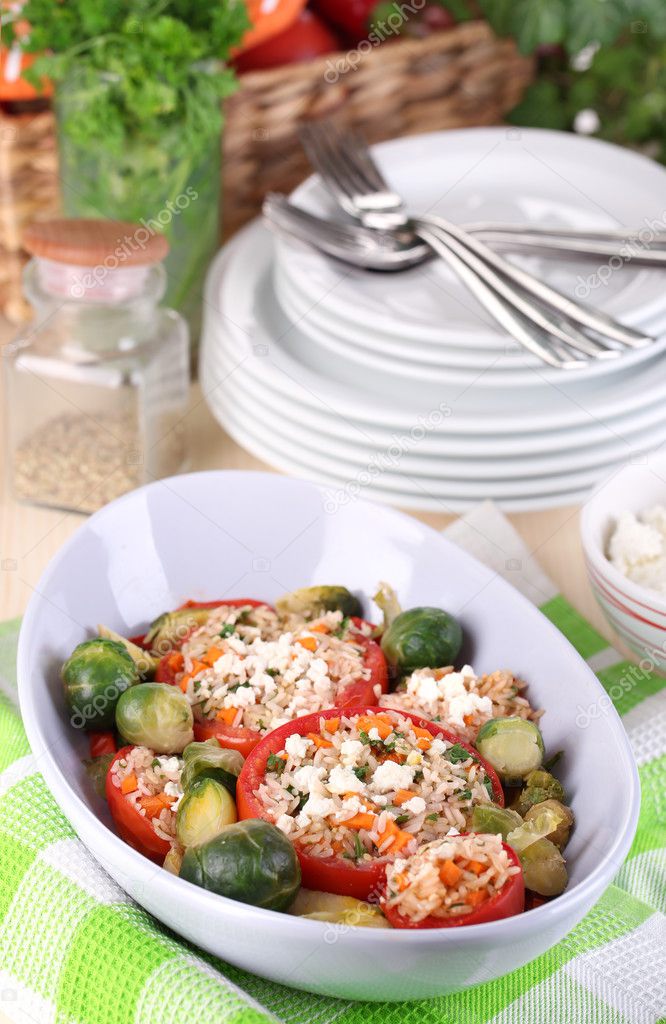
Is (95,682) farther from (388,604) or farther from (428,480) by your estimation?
(428,480)

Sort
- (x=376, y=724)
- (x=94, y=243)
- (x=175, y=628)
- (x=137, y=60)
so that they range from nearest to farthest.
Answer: (x=376, y=724)
(x=175, y=628)
(x=94, y=243)
(x=137, y=60)

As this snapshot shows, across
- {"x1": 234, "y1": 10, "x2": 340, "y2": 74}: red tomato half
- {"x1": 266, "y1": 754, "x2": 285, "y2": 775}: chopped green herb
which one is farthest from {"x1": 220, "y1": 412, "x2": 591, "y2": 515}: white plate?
{"x1": 234, "y1": 10, "x2": 340, "y2": 74}: red tomato half

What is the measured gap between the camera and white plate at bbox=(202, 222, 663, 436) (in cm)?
186

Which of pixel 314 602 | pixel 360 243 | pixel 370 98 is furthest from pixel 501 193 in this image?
pixel 314 602

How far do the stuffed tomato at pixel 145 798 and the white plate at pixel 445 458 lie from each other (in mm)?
731

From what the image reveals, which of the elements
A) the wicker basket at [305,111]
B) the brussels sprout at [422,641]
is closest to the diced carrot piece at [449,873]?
the brussels sprout at [422,641]

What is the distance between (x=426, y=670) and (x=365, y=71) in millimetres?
1463

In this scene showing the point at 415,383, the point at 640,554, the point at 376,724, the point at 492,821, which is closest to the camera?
the point at 492,821

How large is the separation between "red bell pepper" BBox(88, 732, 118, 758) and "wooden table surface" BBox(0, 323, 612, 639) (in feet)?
1.47

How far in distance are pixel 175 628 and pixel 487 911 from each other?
570 mm

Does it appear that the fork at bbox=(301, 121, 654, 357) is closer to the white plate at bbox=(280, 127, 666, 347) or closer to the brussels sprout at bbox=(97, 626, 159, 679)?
the white plate at bbox=(280, 127, 666, 347)

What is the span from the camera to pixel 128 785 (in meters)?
1.23

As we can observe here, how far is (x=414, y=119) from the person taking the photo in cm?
257

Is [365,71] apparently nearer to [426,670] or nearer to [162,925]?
[426,670]
